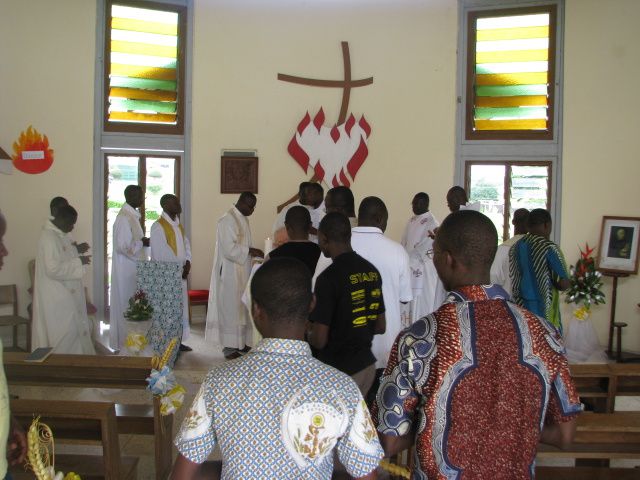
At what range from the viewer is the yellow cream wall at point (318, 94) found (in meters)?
7.70

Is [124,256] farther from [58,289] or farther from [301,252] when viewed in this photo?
[301,252]

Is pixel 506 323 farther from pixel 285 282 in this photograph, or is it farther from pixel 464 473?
pixel 285 282

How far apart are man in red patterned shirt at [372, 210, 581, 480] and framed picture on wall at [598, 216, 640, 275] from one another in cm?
579

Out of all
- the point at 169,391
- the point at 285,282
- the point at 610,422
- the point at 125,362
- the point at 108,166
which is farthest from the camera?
the point at 108,166

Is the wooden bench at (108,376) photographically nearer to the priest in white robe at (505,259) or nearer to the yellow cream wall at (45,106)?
the priest in white robe at (505,259)

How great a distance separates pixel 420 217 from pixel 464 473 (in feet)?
17.9

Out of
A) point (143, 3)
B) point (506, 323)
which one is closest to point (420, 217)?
point (143, 3)

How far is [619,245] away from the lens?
6.99 m

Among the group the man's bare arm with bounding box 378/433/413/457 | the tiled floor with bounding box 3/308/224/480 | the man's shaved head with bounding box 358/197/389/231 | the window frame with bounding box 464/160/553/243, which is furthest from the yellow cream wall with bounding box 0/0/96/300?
the man's bare arm with bounding box 378/433/413/457

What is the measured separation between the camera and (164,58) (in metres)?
7.64

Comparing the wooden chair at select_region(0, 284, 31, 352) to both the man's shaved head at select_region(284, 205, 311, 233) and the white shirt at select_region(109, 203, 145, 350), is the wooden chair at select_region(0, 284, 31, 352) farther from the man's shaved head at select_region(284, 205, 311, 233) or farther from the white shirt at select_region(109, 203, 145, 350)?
the man's shaved head at select_region(284, 205, 311, 233)

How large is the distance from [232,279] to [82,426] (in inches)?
137

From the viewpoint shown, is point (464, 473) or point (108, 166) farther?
point (108, 166)

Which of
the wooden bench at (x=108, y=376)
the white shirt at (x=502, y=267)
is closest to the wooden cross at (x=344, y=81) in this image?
the white shirt at (x=502, y=267)
